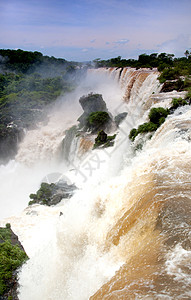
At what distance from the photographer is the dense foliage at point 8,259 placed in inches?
252

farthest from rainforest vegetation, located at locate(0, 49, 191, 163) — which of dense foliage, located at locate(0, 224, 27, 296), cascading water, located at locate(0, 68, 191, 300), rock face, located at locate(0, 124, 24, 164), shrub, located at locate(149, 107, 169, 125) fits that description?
dense foliage, located at locate(0, 224, 27, 296)

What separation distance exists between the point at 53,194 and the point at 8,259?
19.6 ft

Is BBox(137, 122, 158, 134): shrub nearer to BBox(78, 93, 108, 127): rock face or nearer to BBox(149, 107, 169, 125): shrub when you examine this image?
BBox(149, 107, 169, 125): shrub

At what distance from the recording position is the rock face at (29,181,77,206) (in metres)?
12.2

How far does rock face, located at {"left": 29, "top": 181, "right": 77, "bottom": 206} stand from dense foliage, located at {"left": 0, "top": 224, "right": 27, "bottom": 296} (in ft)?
13.7

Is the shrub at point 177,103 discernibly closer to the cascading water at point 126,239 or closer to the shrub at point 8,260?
the cascading water at point 126,239

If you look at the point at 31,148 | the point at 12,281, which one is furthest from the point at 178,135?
the point at 31,148

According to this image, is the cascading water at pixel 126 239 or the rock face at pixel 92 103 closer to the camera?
the cascading water at pixel 126 239

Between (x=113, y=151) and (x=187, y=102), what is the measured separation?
16.8 feet

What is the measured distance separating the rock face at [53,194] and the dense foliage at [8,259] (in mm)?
4171

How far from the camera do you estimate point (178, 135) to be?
8367mm

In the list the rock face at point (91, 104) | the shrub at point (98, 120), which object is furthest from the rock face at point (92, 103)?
the shrub at point (98, 120)

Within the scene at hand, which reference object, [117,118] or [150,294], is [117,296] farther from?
[117,118]

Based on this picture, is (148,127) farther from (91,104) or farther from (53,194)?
(91,104)
